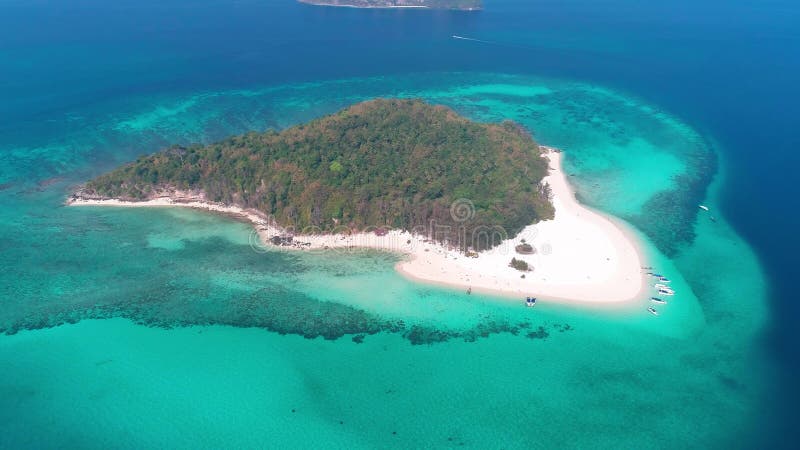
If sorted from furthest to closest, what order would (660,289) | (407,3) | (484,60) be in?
(407,3)
(484,60)
(660,289)

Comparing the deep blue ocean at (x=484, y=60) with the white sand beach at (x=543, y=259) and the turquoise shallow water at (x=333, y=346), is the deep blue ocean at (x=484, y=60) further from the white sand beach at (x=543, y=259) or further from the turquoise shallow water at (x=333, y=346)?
the white sand beach at (x=543, y=259)

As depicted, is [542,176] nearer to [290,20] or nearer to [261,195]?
[261,195]

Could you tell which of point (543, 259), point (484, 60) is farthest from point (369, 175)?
point (484, 60)

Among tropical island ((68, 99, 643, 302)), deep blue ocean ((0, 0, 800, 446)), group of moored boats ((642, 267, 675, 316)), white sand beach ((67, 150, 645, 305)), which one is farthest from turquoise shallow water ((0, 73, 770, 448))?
deep blue ocean ((0, 0, 800, 446))

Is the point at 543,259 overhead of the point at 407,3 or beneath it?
beneath

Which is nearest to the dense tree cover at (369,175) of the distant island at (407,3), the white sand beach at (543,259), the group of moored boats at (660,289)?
the white sand beach at (543,259)

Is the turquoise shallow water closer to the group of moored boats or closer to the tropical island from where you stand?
the group of moored boats

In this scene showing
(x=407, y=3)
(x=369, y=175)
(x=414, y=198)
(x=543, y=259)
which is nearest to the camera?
(x=543, y=259)

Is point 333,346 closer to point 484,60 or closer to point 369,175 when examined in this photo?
point 369,175
